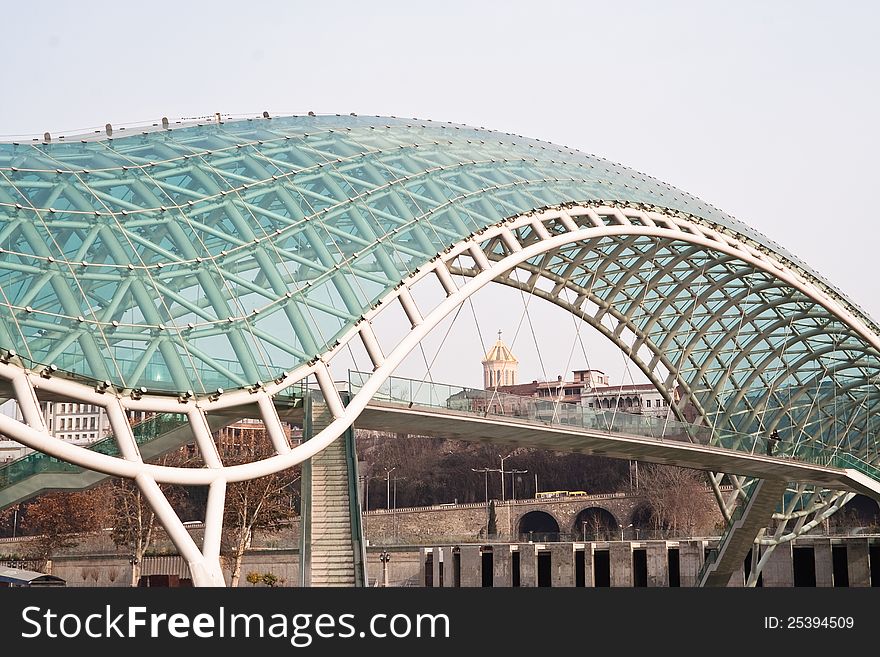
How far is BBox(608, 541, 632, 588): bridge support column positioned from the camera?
7625cm

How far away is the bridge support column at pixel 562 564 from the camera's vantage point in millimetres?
77750

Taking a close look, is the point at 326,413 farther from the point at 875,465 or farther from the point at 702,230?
the point at 875,465

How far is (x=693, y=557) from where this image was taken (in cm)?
7575

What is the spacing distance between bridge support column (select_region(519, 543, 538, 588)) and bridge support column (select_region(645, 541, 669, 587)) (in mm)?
7362

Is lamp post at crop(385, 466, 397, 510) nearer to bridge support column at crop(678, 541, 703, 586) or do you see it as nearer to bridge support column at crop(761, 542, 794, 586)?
bridge support column at crop(678, 541, 703, 586)

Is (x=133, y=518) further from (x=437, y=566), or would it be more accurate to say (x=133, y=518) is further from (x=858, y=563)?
(x=858, y=563)

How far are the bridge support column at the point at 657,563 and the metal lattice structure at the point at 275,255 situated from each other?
24.2 meters

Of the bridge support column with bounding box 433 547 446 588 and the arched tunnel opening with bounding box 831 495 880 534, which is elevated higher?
the arched tunnel opening with bounding box 831 495 880 534

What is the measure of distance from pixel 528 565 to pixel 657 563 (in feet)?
28.0

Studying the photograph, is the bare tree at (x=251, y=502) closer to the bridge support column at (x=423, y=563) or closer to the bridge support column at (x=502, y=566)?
the bridge support column at (x=423, y=563)

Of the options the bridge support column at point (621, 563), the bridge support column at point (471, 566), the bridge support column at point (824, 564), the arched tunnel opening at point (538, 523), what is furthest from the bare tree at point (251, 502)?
the arched tunnel opening at point (538, 523)

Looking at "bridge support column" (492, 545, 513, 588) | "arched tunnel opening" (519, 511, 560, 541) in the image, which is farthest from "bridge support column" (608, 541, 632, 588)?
"arched tunnel opening" (519, 511, 560, 541)

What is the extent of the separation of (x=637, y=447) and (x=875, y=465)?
73.9ft
